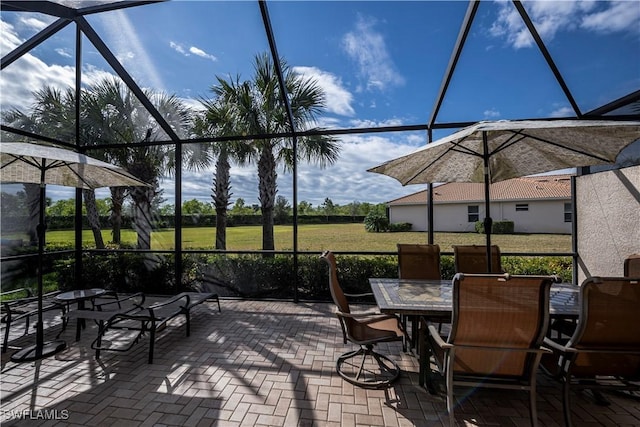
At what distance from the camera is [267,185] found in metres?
6.26

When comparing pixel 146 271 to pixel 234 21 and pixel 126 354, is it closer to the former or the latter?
pixel 126 354

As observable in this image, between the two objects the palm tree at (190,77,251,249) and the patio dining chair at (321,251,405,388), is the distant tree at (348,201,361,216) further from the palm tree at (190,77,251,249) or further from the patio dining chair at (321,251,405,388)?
the patio dining chair at (321,251,405,388)

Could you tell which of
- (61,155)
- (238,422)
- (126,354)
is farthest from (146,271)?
(238,422)

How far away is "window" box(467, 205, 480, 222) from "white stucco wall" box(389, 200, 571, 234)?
3.5 inches

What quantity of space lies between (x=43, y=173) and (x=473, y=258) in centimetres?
540

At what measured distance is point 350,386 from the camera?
2.46 metres

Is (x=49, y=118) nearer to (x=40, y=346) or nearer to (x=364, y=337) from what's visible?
(x=40, y=346)

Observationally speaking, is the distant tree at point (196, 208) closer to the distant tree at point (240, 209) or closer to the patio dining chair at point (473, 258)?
the distant tree at point (240, 209)

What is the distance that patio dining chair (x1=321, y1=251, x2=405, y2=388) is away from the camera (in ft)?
8.11

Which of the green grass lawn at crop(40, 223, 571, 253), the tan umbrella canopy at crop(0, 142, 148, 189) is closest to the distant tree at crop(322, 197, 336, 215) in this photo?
the green grass lawn at crop(40, 223, 571, 253)

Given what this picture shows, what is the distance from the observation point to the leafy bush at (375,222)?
6480 millimetres

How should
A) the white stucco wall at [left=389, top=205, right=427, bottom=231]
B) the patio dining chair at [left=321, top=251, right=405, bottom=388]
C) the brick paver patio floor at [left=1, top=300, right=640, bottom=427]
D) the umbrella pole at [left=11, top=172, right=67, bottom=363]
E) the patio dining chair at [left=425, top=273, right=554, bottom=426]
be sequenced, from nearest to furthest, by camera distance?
the patio dining chair at [left=425, top=273, right=554, bottom=426] < the brick paver patio floor at [left=1, top=300, right=640, bottom=427] < the patio dining chair at [left=321, top=251, right=405, bottom=388] < the umbrella pole at [left=11, top=172, right=67, bottom=363] < the white stucco wall at [left=389, top=205, right=427, bottom=231]

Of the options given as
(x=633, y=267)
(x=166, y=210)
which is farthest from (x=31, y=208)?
(x=633, y=267)

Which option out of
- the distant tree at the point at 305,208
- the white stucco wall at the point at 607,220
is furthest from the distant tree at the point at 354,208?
the white stucco wall at the point at 607,220
